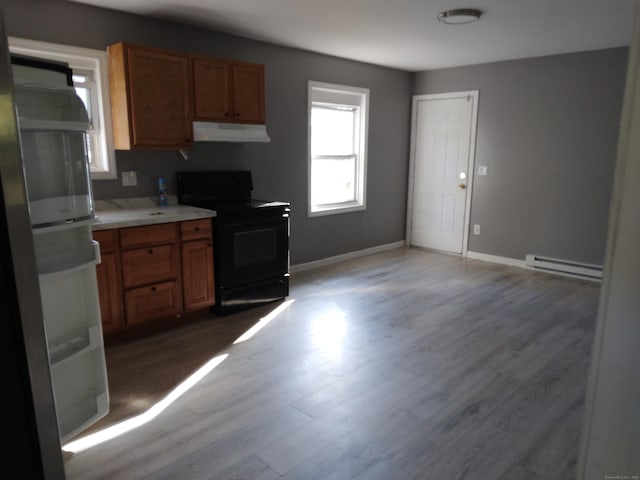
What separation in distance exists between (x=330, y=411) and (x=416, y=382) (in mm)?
625

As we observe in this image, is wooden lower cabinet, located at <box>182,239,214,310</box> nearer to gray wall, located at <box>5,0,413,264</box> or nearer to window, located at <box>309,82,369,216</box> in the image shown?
gray wall, located at <box>5,0,413,264</box>

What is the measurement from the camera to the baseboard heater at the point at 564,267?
16.3 feet

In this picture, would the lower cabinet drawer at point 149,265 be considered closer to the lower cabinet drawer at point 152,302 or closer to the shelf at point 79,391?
the lower cabinet drawer at point 152,302

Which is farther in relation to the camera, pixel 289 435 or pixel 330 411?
pixel 330 411

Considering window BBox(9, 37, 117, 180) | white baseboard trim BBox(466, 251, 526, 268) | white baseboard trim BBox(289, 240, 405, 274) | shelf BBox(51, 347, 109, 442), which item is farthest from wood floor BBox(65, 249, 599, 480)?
window BBox(9, 37, 117, 180)

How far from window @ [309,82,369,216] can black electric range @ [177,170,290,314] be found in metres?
1.19

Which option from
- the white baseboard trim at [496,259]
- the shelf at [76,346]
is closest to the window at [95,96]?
the shelf at [76,346]

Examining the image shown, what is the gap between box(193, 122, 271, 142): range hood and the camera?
12.2 ft

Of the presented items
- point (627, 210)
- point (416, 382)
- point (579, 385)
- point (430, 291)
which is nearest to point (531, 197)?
point (430, 291)

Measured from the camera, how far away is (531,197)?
17.5ft

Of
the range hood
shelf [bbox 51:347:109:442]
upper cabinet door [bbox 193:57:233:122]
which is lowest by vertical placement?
shelf [bbox 51:347:109:442]

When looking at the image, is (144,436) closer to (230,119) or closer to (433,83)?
(230,119)

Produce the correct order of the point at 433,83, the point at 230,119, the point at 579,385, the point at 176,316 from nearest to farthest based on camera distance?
the point at 579,385 < the point at 176,316 < the point at 230,119 < the point at 433,83

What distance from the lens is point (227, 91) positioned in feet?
12.7
